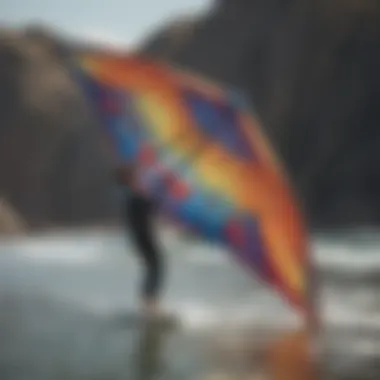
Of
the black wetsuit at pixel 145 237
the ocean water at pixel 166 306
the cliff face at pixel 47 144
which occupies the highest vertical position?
the cliff face at pixel 47 144

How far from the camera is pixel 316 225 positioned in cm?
248

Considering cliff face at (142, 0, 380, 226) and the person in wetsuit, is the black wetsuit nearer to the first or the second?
the person in wetsuit

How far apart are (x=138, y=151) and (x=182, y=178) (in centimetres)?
9

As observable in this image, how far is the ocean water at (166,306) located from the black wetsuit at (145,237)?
18mm

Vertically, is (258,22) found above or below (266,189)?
above

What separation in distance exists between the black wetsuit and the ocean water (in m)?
0.02

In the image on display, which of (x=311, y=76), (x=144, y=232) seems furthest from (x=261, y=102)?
(x=144, y=232)

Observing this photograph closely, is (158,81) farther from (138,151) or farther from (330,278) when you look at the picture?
(330,278)

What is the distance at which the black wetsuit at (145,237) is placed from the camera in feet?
8.23

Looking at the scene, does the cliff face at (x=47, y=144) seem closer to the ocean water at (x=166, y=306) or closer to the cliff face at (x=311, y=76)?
the ocean water at (x=166, y=306)

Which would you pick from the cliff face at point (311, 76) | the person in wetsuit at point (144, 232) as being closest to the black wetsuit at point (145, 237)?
the person in wetsuit at point (144, 232)

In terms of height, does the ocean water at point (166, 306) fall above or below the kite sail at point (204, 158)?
below

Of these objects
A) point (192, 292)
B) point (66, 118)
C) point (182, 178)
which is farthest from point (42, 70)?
point (192, 292)

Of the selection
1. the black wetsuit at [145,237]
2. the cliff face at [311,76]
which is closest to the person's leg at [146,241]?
the black wetsuit at [145,237]
